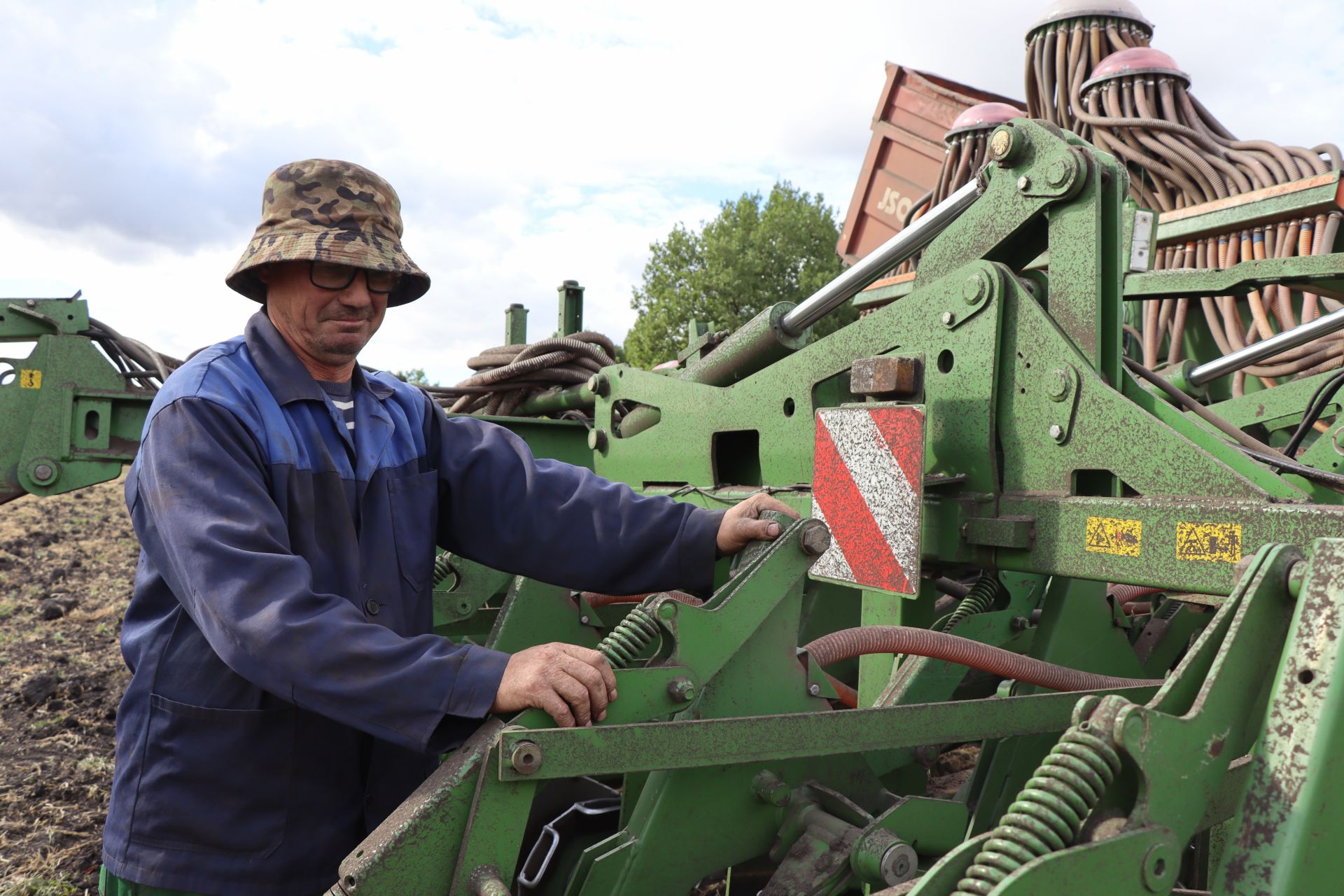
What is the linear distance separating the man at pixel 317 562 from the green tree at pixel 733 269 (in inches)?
802

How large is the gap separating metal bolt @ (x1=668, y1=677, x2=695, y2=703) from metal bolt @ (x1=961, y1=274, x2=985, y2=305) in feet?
3.79

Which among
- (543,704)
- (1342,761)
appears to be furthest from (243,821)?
(1342,761)

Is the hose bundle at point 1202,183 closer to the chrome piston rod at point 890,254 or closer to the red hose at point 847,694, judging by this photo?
the chrome piston rod at point 890,254

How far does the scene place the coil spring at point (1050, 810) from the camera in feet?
3.83

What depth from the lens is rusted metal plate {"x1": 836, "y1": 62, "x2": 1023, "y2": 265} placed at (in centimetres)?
739

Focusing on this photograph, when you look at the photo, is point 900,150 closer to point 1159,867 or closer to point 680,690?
point 680,690

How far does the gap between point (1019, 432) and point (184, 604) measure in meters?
1.65

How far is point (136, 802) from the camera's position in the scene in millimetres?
1820

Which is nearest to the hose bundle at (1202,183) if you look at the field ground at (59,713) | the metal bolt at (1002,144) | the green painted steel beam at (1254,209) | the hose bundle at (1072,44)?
the green painted steel beam at (1254,209)

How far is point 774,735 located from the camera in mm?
1605

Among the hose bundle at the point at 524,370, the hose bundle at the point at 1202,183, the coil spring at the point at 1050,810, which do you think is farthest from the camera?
the hose bundle at the point at 524,370

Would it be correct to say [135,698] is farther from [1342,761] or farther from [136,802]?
[1342,761]

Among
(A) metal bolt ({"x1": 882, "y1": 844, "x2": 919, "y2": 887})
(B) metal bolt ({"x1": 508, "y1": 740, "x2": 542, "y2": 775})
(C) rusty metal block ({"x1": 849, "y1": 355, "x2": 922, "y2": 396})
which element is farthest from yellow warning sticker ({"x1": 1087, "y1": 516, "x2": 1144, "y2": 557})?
(B) metal bolt ({"x1": 508, "y1": 740, "x2": 542, "y2": 775})

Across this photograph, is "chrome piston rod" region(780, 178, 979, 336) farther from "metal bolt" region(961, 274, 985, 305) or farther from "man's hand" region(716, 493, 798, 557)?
"man's hand" region(716, 493, 798, 557)
